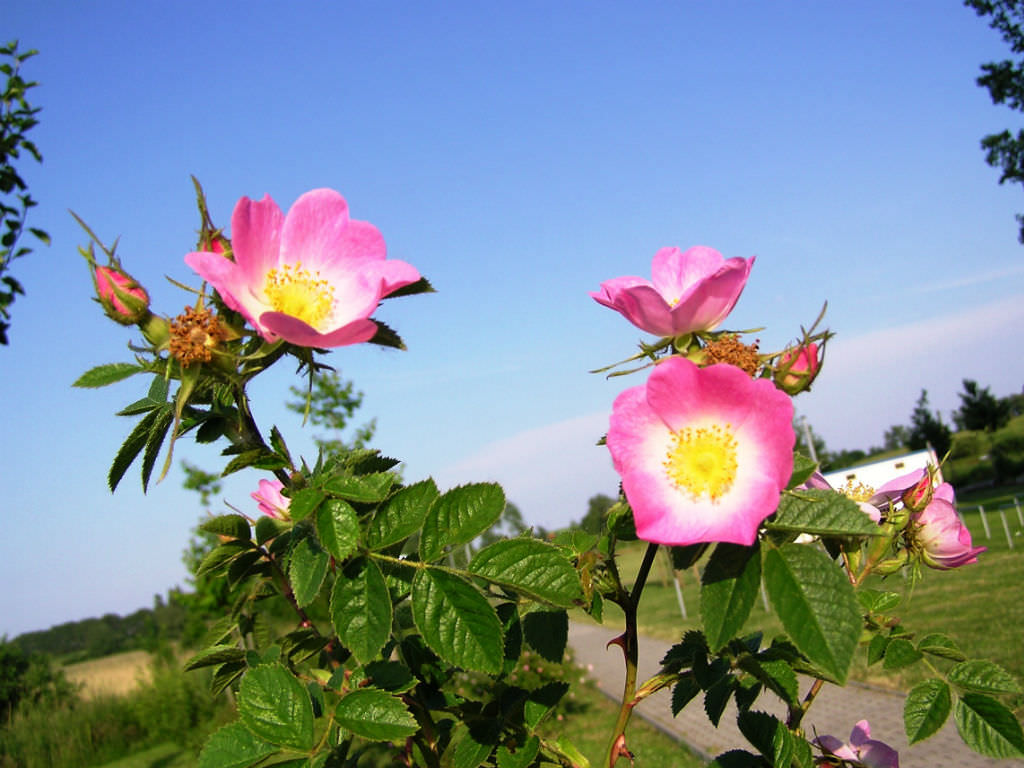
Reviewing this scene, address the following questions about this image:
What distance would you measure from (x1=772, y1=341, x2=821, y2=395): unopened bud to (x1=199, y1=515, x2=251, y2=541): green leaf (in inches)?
33.7

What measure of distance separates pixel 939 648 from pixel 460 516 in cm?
87

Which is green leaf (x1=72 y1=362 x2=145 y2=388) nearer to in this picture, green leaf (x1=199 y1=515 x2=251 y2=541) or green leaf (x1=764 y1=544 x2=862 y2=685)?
green leaf (x1=199 y1=515 x2=251 y2=541)

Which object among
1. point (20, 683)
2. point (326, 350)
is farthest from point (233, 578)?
point (20, 683)

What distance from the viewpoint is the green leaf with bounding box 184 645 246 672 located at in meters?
1.35

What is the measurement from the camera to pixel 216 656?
1.36 m

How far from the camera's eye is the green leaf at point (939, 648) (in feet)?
4.32

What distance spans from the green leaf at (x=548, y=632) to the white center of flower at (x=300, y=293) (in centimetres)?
62

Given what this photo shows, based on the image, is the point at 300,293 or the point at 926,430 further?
the point at 926,430

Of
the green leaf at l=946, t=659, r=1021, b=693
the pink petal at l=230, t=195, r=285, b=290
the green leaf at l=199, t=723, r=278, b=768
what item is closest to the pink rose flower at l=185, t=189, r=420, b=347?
the pink petal at l=230, t=195, r=285, b=290

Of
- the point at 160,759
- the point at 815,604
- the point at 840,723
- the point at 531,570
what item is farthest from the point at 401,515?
the point at 160,759

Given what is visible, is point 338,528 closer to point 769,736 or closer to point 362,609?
point 362,609

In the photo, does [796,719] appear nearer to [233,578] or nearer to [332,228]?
[233,578]

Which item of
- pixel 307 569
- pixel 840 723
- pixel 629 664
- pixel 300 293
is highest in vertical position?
pixel 300 293

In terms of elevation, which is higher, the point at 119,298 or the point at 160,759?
the point at 119,298
